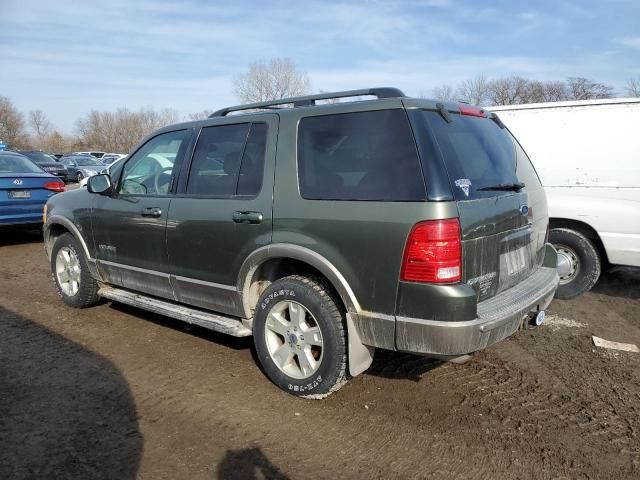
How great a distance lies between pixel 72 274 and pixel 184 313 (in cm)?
198

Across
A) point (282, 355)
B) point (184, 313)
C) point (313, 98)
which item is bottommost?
point (282, 355)

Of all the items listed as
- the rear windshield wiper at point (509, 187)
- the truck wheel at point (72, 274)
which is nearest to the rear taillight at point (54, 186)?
the truck wheel at point (72, 274)

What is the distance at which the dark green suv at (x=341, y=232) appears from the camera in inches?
113

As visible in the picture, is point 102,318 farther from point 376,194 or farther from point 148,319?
point 376,194

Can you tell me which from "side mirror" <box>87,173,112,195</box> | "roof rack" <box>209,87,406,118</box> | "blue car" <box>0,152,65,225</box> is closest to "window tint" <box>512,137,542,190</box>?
"roof rack" <box>209,87,406,118</box>

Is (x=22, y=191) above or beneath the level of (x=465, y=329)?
above

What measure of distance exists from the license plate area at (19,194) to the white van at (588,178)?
7789mm

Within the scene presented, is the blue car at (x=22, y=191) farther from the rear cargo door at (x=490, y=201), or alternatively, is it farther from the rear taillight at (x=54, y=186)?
the rear cargo door at (x=490, y=201)

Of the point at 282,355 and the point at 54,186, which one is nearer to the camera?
the point at 282,355

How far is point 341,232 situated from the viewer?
3096mm

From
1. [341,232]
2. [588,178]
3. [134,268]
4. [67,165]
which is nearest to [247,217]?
[341,232]

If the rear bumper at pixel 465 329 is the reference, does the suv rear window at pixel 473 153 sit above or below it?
above

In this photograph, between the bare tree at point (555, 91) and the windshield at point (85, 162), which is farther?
the bare tree at point (555, 91)

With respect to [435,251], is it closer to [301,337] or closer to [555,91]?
[301,337]
